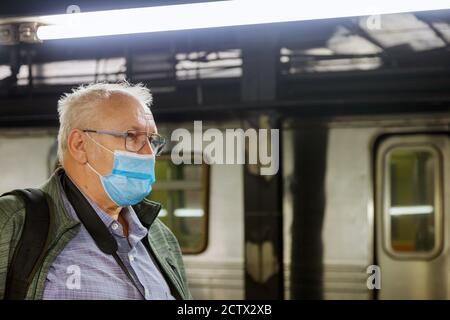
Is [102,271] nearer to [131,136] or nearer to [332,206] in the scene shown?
[131,136]

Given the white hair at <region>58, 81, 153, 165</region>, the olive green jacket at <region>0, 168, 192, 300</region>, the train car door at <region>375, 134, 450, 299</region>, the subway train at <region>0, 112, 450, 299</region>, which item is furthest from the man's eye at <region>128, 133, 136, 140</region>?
the train car door at <region>375, 134, 450, 299</region>

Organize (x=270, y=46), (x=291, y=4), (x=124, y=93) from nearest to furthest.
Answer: (x=124, y=93) < (x=291, y=4) < (x=270, y=46)

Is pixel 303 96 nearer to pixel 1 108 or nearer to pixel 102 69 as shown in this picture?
pixel 102 69

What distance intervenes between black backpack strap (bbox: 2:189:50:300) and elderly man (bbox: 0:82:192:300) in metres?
0.02

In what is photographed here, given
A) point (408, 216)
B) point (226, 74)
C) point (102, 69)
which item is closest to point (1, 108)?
point (102, 69)

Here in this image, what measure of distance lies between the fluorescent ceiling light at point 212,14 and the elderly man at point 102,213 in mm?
633

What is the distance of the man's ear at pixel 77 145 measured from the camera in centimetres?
203

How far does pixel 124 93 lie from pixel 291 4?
90cm

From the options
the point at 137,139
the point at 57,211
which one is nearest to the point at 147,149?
the point at 137,139

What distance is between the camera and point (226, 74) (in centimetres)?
330

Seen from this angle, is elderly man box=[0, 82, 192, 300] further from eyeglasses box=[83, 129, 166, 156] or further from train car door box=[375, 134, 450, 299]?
train car door box=[375, 134, 450, 299]

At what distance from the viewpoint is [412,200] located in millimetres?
3525

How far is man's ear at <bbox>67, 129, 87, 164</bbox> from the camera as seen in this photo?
79.9 inches

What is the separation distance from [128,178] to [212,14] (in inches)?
35.0
